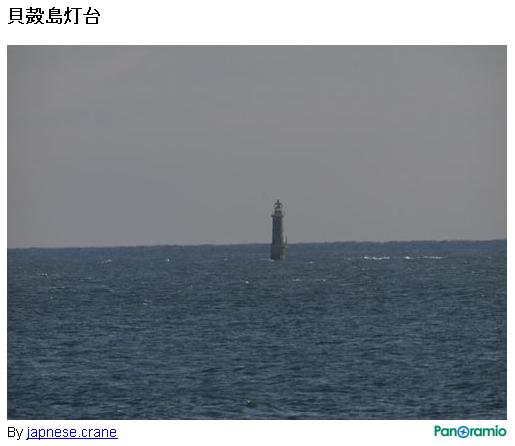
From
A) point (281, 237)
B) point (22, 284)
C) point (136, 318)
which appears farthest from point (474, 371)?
point (281, 237)

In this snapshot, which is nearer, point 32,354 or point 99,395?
point 99,395

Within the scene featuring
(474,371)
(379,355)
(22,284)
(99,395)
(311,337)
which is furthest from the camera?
(22,284)
